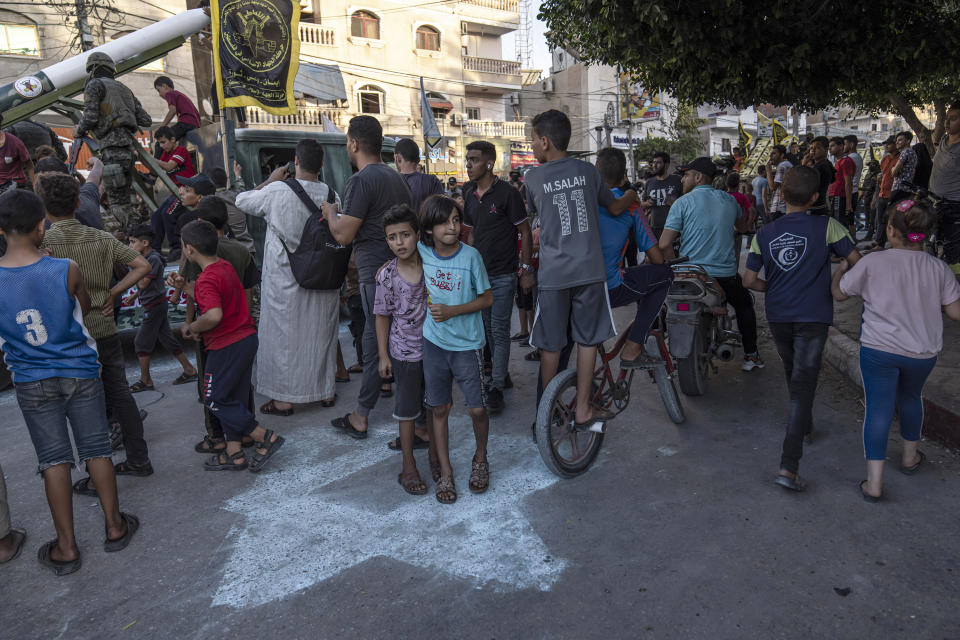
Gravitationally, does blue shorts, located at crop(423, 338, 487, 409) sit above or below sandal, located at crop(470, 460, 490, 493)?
above

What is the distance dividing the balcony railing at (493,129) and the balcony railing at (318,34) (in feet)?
23.0

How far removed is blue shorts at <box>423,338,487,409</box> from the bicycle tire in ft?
4.54

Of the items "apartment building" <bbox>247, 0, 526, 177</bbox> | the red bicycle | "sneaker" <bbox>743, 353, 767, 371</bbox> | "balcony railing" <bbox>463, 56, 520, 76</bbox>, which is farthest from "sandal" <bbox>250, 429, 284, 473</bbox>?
"balcony railing" <bbox>463, 56, 520, 76</bbox>

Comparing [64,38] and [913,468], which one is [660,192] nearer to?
[913,468]

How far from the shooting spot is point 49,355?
9.53ft

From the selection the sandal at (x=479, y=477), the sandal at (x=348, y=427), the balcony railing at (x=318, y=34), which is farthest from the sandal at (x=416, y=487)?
the balcony railing at (x=318, y=34)

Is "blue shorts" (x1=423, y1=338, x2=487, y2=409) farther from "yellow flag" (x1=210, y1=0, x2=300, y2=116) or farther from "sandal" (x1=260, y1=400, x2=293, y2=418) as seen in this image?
"yellow flag" (x1=210, y1=0, x2=300, y2=116)

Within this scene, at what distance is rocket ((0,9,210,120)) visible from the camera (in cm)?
787

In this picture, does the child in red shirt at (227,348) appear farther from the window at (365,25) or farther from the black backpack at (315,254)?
the window at (365,25)

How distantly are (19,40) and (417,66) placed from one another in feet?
50.3

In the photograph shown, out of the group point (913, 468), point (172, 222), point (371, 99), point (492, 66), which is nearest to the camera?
point (913, 468)

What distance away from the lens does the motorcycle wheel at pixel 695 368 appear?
14.9ft

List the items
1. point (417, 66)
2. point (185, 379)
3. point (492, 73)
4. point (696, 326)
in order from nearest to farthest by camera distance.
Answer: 1. point (696, 326)
2. point (185, 379)
3. point (417, 66)
4. point (492, 73)

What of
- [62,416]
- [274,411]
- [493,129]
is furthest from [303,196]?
[493,129]
